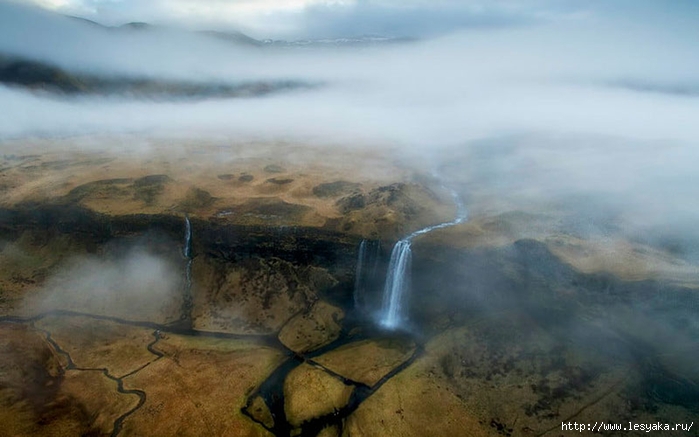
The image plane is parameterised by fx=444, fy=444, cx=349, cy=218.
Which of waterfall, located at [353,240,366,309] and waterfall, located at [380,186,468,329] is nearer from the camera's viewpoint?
waterfall, located at [380,186,468,329]

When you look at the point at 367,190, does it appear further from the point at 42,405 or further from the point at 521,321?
the point at 42,405

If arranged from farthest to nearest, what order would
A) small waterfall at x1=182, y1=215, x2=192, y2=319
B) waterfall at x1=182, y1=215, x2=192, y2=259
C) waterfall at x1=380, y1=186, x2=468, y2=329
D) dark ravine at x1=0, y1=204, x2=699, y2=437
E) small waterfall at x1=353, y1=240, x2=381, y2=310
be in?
waterfall at x1=182, y1=215, x2=192, y2=259 < small waterfall at x1=182, y1=215, x2=192, y2=319 < small waterfall at x1=353, y1=240, x2=381, y2=310 < waterfall at x1=380, y1=186, x2=468, y2=329 < dark ravine at x1=0, y1=204, x2=699, y2=437

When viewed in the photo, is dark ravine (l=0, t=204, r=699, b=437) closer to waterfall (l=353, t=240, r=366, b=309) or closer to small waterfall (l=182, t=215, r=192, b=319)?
small waterfall (l=182, t=215, r=192, b=319)

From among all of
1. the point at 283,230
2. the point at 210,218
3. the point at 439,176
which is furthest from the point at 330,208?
the point at 439,176

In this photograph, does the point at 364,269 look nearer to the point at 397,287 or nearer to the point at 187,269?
the point at 397,287

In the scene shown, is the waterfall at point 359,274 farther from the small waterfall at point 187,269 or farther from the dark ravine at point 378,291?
the small waterfall at point 187,269

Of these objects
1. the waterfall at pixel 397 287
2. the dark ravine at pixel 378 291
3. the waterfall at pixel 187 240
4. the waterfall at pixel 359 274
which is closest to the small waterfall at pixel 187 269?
the waterfall at pixel 187 240

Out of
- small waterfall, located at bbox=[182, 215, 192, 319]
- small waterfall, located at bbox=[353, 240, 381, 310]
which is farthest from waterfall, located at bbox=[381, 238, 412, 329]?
small waterfall, located at bbox=[182, 215, 192, 319]

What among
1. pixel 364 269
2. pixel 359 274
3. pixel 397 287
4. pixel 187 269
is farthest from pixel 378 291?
pixel 187 269
